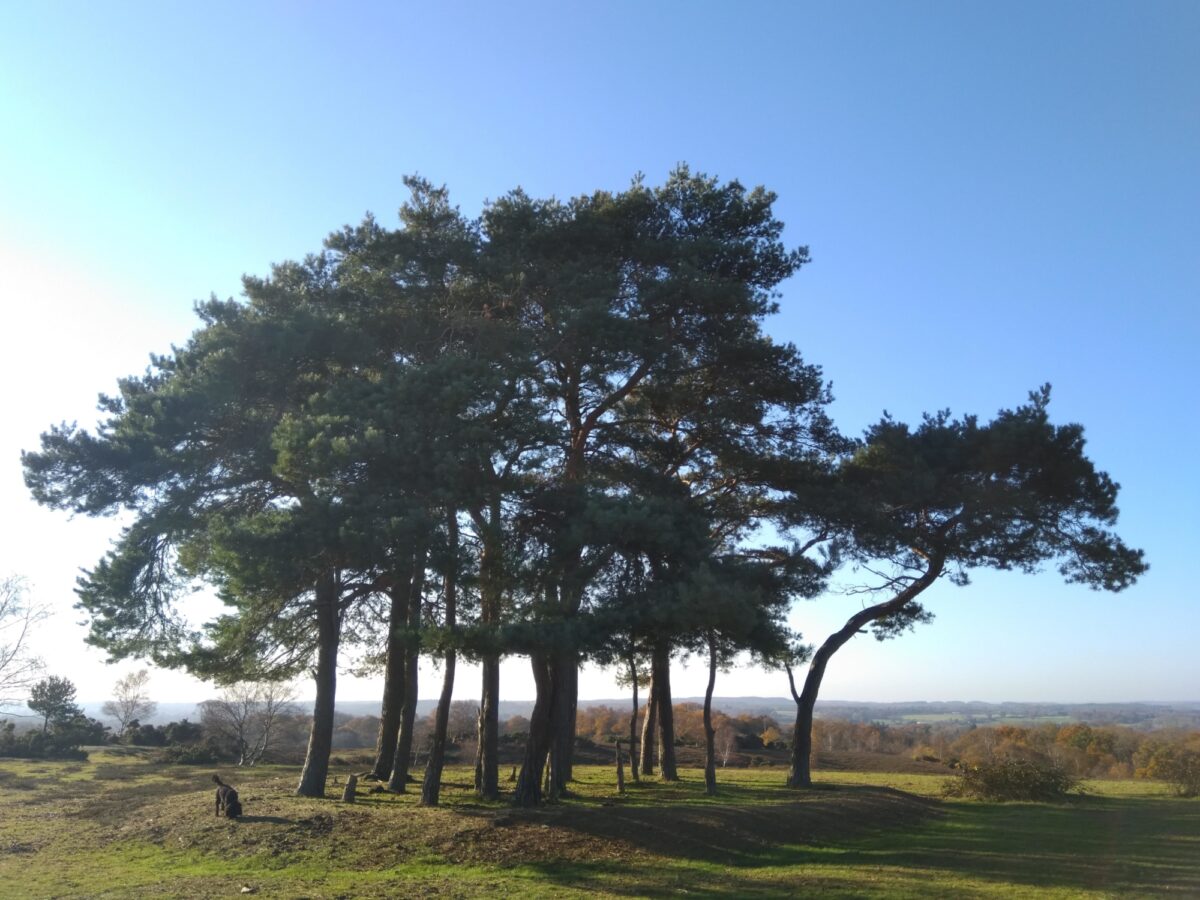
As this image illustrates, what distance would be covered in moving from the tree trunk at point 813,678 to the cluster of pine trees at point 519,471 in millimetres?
2030

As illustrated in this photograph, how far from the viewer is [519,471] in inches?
696

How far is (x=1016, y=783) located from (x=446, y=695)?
58.6 feet

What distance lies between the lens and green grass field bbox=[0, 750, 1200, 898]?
1291cm

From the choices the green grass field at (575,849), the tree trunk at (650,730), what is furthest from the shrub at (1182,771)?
the tree trunk at (650,730)

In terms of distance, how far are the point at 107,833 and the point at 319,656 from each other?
5.27m

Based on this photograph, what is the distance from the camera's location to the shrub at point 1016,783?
27.2 meters

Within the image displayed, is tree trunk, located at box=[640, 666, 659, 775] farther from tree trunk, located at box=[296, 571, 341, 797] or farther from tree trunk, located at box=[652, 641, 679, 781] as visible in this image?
tree trunk, located at box=[296, 571, 341, 797]

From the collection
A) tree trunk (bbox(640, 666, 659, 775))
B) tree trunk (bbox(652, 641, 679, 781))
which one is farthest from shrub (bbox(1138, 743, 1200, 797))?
tree trunk (bbox(640, 666, 659, 775))

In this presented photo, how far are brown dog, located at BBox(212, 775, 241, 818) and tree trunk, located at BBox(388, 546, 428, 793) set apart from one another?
414 cm

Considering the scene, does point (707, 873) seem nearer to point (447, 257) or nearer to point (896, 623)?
point (447, 257)

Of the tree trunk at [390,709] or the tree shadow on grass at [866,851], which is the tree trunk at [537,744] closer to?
the tree shadow on grass at [866,851]

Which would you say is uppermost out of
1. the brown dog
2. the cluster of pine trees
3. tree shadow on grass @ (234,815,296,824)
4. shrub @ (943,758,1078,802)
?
the cluster of pine trees

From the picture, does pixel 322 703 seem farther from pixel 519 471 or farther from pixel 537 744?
pixel 519 471

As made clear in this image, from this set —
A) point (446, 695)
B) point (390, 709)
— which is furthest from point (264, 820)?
point (390, 709)
